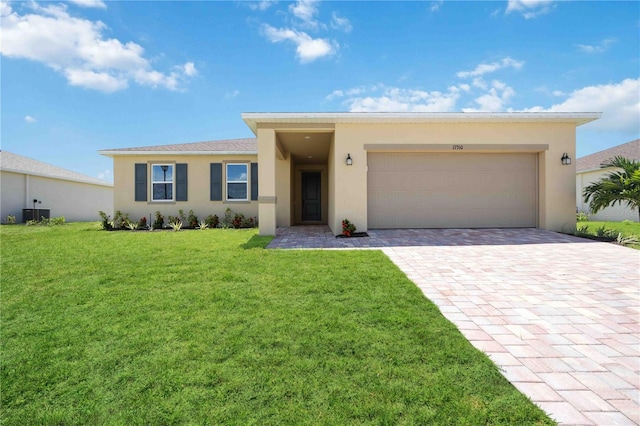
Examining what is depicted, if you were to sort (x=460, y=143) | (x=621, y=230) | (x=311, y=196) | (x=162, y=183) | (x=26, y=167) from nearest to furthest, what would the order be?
(x=460, y=143) < (x=621, y=230) < (x=162, y=183) < (x=311, y=196) < (x=26, y=167)

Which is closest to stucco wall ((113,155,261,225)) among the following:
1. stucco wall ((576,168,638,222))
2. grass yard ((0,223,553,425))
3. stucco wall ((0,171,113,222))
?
stucco wall ((0,171,113,222))

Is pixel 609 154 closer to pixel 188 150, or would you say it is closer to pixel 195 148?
pixel 195 148

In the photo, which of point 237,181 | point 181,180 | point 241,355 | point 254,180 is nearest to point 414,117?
→ point 254,180

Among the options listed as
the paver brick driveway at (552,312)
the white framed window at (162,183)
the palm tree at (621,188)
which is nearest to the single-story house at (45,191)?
the white framed window at (162,183)

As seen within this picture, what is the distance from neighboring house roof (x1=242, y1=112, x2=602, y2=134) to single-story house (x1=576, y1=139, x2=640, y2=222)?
8204 mm

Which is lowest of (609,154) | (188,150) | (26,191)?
(26,191)

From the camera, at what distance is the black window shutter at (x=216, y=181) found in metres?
12.8

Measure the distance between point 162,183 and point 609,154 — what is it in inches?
1007

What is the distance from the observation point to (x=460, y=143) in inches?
353

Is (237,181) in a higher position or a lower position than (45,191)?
higher

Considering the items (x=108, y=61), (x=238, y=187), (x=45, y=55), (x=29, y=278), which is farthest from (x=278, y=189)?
(x=45, y=55)

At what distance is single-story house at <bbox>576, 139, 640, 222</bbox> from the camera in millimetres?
14641

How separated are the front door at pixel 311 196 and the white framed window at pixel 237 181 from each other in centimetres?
281

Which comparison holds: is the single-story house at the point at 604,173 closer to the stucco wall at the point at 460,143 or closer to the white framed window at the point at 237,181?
the stucco wall at the point at 460,143
